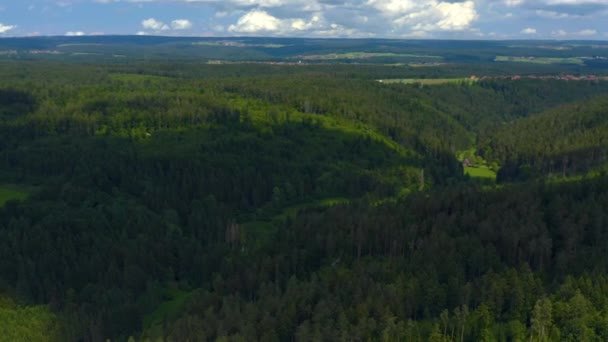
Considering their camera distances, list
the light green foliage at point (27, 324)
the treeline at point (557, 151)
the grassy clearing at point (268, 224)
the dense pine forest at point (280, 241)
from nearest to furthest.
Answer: the dense pine forest at point (280, 241) → the light green foliage at point (27, 324) → the grassy clearing at point (268, 224) → the treeline at point (557, 151)

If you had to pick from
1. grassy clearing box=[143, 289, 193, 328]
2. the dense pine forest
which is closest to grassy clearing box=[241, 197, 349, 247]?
the dense pine forest

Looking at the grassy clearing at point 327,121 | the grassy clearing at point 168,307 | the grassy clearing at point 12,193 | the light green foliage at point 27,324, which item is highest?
the grassy clearing at point 327,121

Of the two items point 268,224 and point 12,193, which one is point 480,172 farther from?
point 12,193

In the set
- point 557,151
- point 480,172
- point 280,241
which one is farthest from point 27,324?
point 557,151

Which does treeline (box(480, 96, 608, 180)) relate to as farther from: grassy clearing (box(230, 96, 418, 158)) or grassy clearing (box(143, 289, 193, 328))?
grassy clearing (box(143, 289, 193, 328))

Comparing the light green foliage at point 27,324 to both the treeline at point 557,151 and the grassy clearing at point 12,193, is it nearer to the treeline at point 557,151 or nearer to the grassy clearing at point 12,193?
the grassy clearing at point 12,193

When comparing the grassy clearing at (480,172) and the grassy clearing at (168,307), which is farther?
the grassy clearing at (480,172)

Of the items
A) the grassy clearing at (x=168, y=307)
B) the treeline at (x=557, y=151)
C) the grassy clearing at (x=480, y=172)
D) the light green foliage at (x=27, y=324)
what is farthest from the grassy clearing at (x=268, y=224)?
the treeline at (x=557, y=151)
